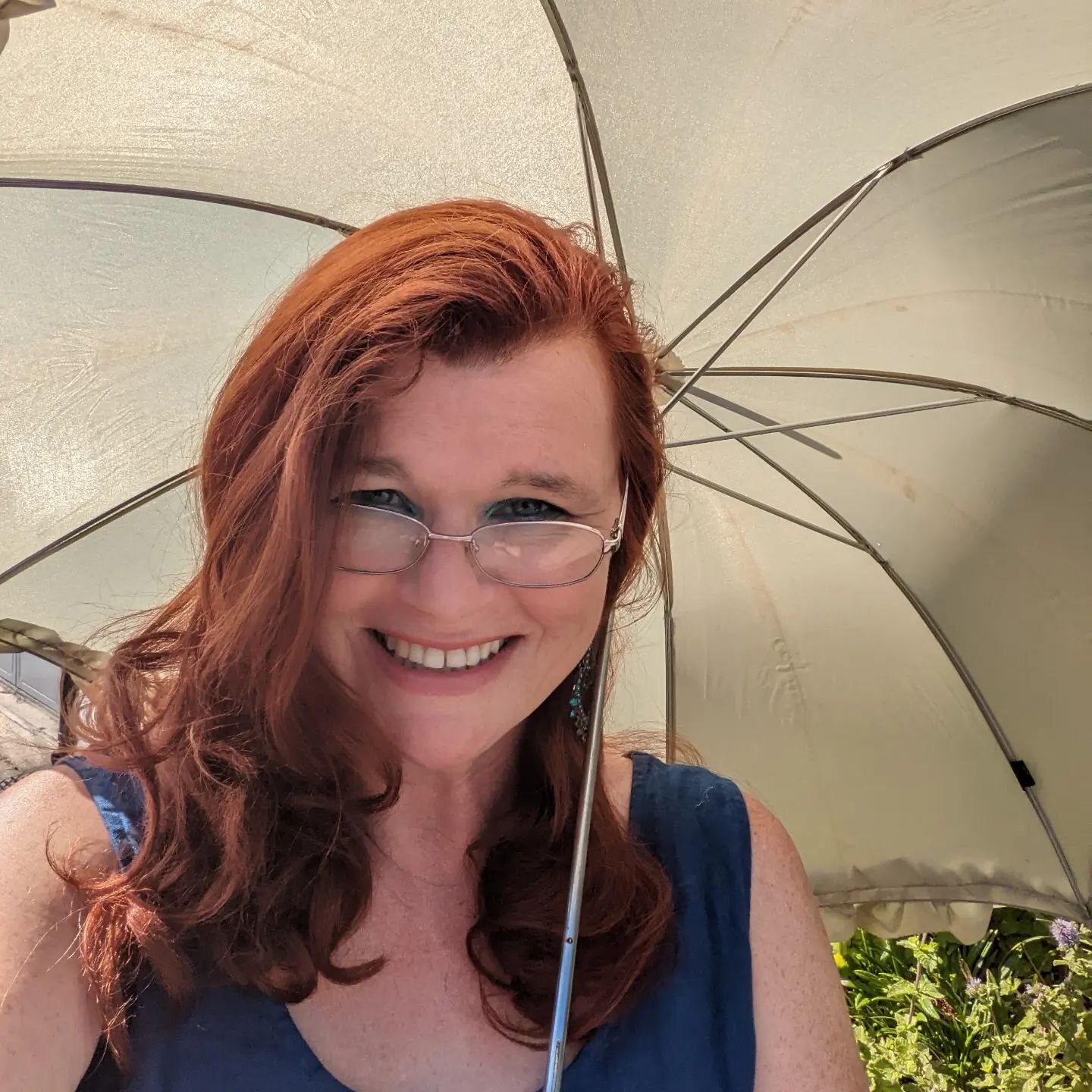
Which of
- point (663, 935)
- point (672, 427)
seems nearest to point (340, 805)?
point (663, 935)

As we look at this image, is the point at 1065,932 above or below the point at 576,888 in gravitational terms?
below

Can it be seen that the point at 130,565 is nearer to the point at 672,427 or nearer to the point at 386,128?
the point at 386,128

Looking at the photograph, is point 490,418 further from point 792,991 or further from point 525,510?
point 792,991

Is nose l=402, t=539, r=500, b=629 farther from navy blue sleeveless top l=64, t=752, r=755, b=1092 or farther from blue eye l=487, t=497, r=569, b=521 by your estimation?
navy blue sleeveless top l=64, t=752, r=755, b=1092

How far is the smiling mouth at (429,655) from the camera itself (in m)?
1.40

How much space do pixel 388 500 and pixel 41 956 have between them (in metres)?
0.71

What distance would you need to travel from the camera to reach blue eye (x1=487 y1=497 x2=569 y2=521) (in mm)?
1365

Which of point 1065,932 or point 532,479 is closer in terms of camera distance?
point 532,479

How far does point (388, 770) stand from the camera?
1.50 meters

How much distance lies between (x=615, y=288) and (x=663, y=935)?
102 centimetres

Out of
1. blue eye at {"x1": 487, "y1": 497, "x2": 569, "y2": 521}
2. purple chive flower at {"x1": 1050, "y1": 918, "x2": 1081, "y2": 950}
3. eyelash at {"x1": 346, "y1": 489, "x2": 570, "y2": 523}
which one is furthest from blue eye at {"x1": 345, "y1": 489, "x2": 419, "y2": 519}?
purple chive flower at {"x1": 1050, "y1": 918, "x2": 1081, "y2": 950}

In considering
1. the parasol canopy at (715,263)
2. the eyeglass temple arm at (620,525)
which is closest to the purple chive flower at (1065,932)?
the parasol canopy at (715,263)

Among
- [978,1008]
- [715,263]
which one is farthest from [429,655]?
[978,1008]

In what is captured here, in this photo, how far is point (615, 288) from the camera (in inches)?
62.4
